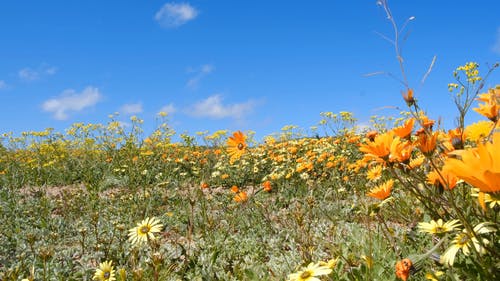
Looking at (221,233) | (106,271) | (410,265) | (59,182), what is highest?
(59,182)

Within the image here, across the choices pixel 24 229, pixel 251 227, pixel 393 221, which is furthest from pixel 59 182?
pixel 393 221

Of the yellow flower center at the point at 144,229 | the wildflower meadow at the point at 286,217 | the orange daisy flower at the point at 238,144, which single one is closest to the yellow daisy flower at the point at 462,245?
the wildflower meadow at the point at 286,217

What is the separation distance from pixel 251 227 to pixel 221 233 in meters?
0.43

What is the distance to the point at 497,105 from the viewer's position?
4.85ft

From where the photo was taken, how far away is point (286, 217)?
3730mm

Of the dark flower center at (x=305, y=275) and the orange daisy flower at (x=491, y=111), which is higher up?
the orange daisy flower at (x=491, y=111)

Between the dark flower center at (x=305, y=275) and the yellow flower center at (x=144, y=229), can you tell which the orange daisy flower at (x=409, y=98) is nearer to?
the dark flower center at (x=305, y=275)

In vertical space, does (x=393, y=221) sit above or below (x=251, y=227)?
below

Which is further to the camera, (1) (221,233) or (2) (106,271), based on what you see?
(1) (221,233)

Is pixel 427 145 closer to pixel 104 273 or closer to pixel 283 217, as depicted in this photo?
pixel 104 273

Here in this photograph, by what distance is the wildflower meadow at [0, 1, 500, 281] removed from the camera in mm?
1419

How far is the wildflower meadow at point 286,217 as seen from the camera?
4.66ft

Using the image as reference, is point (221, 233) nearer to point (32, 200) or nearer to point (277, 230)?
point (277, 230)

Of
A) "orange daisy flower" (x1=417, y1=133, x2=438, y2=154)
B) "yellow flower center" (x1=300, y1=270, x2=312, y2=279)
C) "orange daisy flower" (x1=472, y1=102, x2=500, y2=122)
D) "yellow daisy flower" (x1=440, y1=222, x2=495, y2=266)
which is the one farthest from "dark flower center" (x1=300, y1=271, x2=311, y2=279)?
"orange daisy flower" (x1=472, y1=102, x2=500, y2=122)
